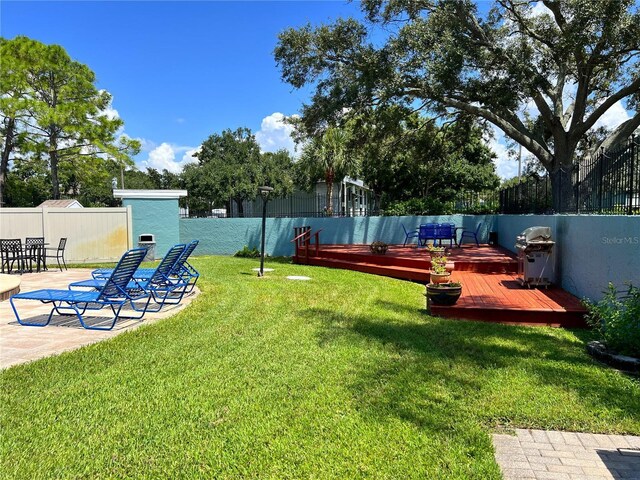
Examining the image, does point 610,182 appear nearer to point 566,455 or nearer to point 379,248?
point 566,455

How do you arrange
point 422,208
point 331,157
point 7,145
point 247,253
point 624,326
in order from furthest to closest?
point 7,145 < point 331,157 < point 422,208 < point 247,253 < point 624,326

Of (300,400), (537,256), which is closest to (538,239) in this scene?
(537,256)

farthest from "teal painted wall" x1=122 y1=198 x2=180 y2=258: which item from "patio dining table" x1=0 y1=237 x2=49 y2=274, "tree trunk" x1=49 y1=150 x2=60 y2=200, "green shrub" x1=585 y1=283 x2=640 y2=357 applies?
"green shrub" x1=585 y1=283 x2=640 y2=357

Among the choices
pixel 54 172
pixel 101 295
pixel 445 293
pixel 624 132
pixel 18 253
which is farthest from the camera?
pixel 54 172

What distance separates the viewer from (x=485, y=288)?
7.72m

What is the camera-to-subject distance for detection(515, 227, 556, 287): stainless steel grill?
24.0 ft

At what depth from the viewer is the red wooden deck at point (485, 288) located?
5.95 metres

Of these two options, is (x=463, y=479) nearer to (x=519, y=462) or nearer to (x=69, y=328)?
(x=519, y=462)

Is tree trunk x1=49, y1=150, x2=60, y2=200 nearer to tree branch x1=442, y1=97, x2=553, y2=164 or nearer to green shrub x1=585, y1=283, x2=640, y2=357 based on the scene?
tree branch x1=442, y1=97, x2=553, y2=164

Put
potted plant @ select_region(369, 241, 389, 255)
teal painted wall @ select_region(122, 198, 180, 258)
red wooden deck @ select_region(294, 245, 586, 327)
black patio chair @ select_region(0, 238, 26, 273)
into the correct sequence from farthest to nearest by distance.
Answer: teal painted wall @ select_region(122, 198, 180, 258) < potted plant @ select_region(369, 241, 389, 255) < black patio chair @ select_region(0, 238, 26, 273) < red wooden deck @ select_region(294, 245, 586, 327)

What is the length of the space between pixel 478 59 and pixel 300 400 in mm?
12117

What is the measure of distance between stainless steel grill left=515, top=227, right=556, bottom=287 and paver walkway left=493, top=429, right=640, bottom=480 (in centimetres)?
487

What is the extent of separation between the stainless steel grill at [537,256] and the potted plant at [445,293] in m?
1.94

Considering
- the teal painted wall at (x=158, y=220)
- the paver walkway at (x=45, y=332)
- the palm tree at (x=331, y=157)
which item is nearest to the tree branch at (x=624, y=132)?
the palm tree at (x=331, y=157)
